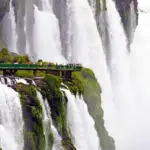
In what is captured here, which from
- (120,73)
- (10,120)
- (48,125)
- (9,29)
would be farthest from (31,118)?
(120,73)

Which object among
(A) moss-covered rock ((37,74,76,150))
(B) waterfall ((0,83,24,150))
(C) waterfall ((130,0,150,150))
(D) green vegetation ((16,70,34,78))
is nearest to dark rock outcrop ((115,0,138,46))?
(C) waterfall ((130,0,150,150))

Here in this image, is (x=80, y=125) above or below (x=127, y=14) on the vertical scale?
below

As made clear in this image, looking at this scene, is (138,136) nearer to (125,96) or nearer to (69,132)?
(125,96)

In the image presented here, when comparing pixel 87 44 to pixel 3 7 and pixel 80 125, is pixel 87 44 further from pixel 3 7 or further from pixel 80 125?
pixel 80 125

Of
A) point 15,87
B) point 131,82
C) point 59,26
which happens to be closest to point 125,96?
point 131,82

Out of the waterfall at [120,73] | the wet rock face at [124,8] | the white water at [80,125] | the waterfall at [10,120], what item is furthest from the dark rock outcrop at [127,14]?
the waterfall at [10,120]

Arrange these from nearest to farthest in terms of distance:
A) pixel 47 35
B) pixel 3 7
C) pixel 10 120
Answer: pixel 10 120
pixel 3 7
pixel 47 35

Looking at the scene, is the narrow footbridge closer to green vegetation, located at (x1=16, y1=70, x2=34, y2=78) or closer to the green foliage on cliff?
green vegetation, located at (x1=16, y1=70, x2=34, y2=78)

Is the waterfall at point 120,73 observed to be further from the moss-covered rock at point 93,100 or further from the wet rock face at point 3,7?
the wet rock face at point 3,7
